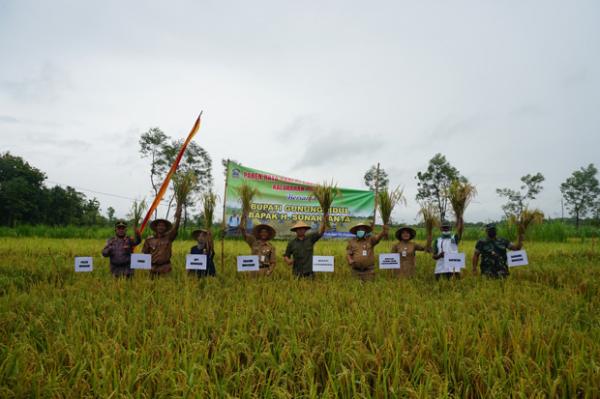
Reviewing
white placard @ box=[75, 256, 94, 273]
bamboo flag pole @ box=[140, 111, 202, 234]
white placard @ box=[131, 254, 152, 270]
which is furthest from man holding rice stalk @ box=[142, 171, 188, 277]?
bamboo flag pole @ box=[140, 111, 202, 234]

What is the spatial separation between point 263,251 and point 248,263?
0.71m

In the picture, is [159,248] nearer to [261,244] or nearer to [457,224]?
[261,244]

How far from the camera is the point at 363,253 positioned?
6859mm

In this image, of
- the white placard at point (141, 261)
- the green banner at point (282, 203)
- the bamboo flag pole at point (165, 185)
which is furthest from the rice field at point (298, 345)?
the green banner at point (282, 203)

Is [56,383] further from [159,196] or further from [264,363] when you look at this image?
[159,196]

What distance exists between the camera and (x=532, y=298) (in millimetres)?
4758

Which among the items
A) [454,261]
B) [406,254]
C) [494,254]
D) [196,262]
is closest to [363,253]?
[406,254]

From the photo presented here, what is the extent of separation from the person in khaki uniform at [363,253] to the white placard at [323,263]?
71 cm

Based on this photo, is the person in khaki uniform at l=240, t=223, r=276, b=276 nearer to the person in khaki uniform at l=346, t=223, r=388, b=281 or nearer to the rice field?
the person in khaki uniform at l=346, t=223, r=388, b=281

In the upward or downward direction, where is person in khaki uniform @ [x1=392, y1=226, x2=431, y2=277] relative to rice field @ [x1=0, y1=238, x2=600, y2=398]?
upward

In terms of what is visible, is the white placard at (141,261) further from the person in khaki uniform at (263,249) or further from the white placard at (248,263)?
the person in khaki uniform at (263,249)

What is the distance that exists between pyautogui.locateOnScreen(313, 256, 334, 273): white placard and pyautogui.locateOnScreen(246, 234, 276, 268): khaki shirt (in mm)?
984

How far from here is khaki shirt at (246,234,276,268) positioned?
23.0 feet

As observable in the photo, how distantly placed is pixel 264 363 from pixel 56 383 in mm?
1439
